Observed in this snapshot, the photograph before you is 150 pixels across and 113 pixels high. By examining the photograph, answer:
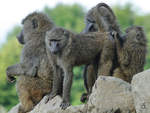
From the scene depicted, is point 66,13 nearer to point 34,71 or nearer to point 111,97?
point 34,71

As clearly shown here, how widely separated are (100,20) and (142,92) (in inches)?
104

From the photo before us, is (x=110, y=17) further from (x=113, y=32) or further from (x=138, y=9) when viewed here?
(x=138, y=9)

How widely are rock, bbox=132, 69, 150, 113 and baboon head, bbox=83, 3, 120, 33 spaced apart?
2.33 metres

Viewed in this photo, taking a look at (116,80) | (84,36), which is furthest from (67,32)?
(116,80)

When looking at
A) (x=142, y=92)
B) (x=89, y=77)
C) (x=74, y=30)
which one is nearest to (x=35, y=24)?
(x=89, y=77)

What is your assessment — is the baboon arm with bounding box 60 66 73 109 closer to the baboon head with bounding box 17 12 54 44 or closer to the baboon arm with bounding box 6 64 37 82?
the baboon arm with bounding box 6 64 37 82

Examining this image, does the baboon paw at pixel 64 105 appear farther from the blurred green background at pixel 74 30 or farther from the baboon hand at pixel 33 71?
the blurred green background at pixel 74 30

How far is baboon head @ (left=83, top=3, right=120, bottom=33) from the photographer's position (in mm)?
7285

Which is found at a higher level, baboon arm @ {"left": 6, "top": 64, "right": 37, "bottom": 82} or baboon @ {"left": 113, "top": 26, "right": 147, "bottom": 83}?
baboon @ {"left": 113, "top": 26, "right": 147, "bottom": 83}

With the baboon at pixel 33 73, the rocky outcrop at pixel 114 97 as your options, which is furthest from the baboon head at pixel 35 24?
the rocky outcrop at pixel 114 97

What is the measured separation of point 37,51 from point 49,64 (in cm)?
35

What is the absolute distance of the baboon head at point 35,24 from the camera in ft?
24.5

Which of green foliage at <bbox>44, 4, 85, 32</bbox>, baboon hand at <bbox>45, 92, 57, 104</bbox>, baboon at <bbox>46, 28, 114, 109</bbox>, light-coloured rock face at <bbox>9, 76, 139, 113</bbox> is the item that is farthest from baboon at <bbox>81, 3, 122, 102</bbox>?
green foliage at <bbox>44, 4, 85, 32</bbox>

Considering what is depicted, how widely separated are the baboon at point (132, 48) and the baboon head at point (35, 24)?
145 centimetres
